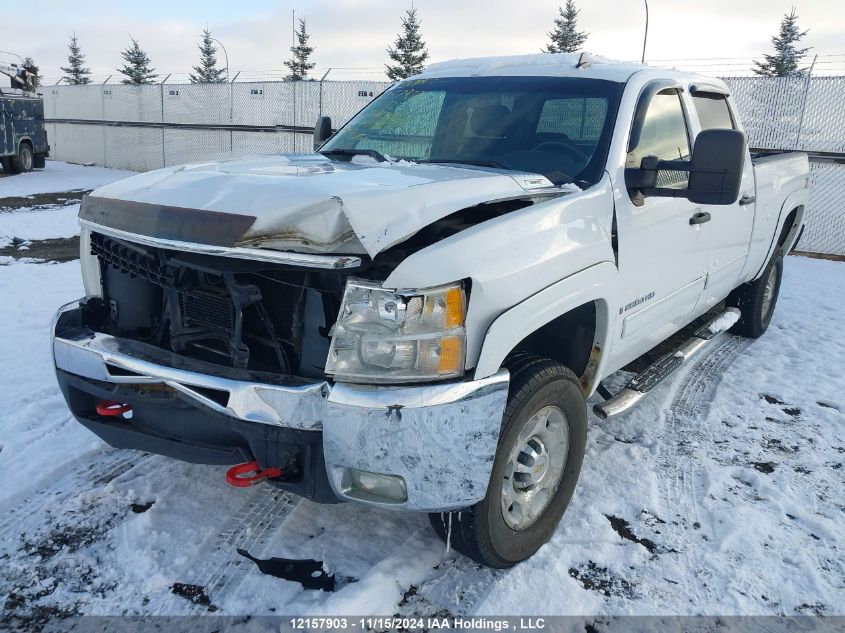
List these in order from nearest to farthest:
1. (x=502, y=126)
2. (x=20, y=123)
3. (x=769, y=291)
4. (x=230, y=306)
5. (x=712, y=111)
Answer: (x=230, y=306), (x=502, y=126), (x=712, y=111), (x=769, y=291), (x=20, y=123)

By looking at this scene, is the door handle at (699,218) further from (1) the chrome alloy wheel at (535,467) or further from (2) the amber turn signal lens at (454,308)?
(2) the amber turn signal lens at (454,308)

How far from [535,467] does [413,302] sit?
3.23 ft

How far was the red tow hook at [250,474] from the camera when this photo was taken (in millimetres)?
2303

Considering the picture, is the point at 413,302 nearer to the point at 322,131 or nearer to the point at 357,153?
the point at 357,153

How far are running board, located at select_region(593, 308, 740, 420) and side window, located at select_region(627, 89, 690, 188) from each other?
104 cm

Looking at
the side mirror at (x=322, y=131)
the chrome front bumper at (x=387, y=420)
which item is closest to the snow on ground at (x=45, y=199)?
the side mirror at (x=322, y=131)

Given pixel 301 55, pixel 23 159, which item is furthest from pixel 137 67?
pixel 23 159

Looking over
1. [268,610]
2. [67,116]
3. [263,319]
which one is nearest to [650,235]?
[263,319]

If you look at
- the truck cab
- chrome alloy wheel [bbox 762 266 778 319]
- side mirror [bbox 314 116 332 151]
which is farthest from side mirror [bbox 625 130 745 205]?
the truck cab

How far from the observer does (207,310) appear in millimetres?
2600

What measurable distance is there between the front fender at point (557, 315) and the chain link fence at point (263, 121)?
8134mm

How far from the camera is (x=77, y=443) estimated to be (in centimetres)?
349

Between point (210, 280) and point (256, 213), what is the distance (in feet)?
1.71

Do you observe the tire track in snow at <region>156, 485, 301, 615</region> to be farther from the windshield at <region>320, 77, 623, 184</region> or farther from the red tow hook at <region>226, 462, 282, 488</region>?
the windshield at <region>320, 77, 623, 184</region>
